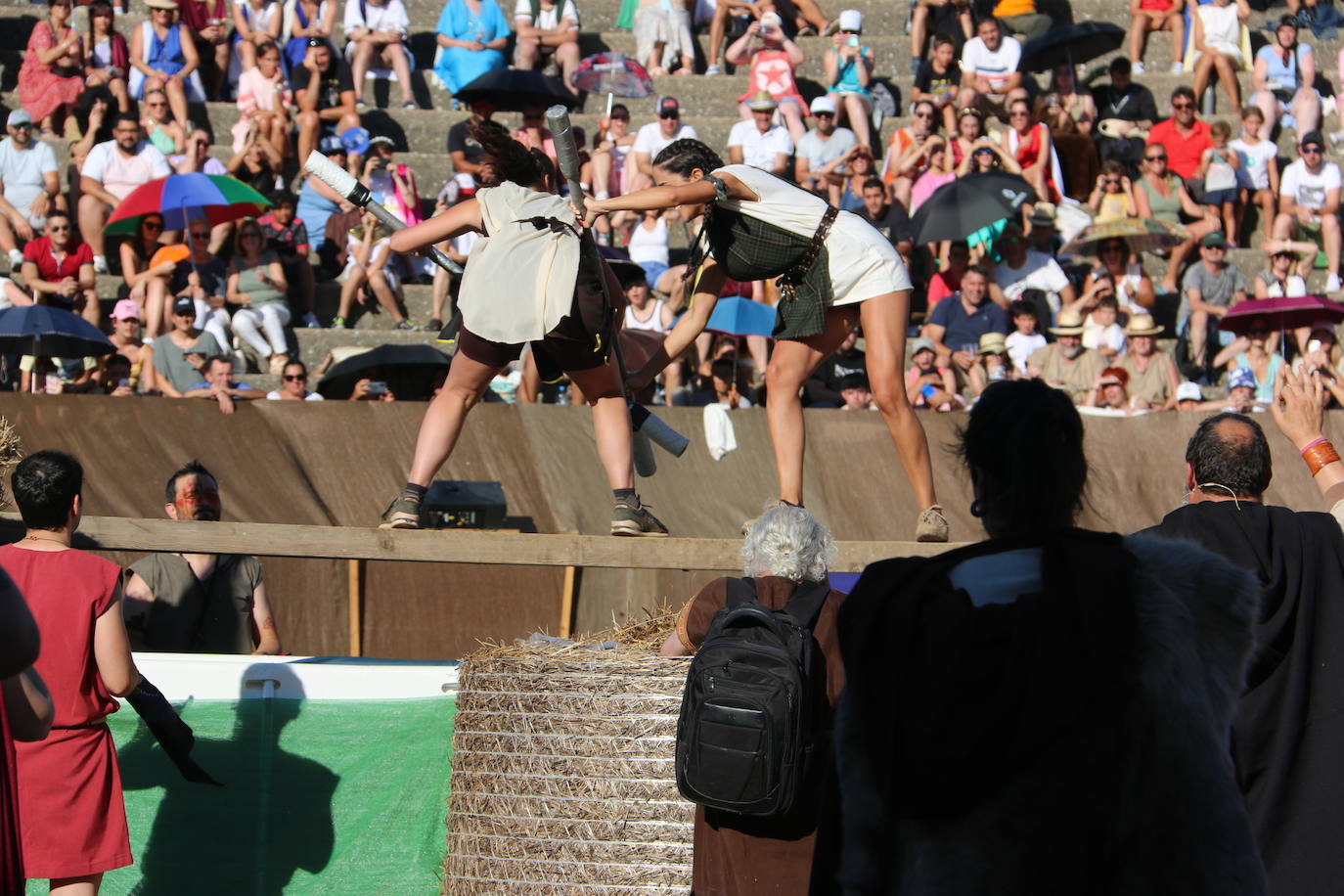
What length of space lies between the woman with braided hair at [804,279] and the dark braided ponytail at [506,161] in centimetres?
48

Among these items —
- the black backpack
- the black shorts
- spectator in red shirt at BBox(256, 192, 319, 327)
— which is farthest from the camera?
spectator in red shirt at BBox(256, 192, 319, 327)

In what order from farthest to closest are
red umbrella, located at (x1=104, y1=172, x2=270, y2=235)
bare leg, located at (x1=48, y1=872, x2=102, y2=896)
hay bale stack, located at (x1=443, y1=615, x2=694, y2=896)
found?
1. red umbrella, located at (x1=104, y1=172, x2=270, y2=235)
2. hay bale stack, located at (x1=443, y1=615, x2=694, y2=896)
3. bare leg, located at (x1=48, y1=872, x2=102, y2=896)

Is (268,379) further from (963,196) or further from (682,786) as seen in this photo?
(682,786)

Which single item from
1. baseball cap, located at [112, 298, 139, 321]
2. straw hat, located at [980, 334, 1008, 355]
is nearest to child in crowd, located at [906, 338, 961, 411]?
straw hat, located at [980, 334, 1008, 355]

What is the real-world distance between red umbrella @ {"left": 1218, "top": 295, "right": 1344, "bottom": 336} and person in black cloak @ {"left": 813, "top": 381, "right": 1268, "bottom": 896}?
9552 mm

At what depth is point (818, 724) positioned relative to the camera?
14.4 ft

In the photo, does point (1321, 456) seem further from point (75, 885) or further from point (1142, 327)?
point (1142, 327)


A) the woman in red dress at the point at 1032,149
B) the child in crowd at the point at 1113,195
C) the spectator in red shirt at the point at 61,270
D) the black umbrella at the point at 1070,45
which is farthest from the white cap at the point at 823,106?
the spectator in red shirt at the point at 61,270

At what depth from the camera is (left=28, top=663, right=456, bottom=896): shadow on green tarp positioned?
5961mm

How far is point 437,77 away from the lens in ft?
50.4

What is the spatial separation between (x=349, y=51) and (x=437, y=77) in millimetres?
856

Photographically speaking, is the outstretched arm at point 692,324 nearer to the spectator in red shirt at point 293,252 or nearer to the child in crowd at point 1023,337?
the child in crowd at point 1023,337

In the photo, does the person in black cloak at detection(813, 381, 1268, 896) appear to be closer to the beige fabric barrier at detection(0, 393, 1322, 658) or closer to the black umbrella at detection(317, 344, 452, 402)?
the beige fabric barrier at detection(0, 393, 1322, 658)

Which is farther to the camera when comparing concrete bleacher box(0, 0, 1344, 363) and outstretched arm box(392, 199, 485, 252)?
concrete bleacher box(0, 0, 1344, 363)
